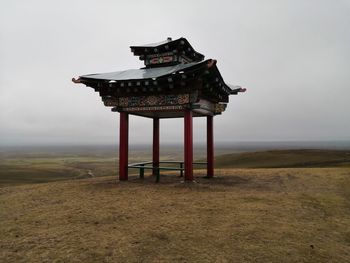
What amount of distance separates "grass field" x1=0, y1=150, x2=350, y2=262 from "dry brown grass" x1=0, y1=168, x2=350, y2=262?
0.06 feet

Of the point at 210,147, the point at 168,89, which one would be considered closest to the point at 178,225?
the point at 168,89

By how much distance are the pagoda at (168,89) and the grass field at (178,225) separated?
359cm

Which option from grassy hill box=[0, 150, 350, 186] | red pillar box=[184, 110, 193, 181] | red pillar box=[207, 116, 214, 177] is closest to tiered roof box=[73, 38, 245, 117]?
red pillar box=[184, 110, 193, 181]

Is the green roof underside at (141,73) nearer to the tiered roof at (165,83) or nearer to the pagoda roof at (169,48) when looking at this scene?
the tiered roof at (165,83)

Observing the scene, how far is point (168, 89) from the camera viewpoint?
1370 centimetres

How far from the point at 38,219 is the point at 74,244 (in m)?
2.59

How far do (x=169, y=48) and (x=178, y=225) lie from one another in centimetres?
1084

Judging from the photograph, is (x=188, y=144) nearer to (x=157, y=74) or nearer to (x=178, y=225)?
(x=157, y=74)

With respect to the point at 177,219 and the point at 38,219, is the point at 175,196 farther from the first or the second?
the point at 38,219

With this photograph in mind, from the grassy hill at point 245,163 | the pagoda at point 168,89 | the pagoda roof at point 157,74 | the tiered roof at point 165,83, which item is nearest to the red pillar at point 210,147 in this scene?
the pagoda at point 168,89

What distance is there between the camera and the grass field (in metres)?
5.21

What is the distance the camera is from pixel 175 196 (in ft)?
33.8

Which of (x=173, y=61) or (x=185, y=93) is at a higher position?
(x=173, y=61)

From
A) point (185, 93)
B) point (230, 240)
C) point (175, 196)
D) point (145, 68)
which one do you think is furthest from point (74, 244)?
point (145, 68)
